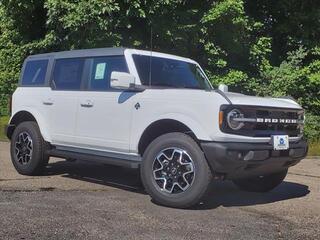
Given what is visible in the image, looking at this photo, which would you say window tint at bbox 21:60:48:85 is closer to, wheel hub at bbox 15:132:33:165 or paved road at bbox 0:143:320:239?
wheel hub at bbox 15:132:33:165

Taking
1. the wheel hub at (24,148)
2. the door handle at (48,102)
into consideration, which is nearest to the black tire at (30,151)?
the wheel hub at (24,148)

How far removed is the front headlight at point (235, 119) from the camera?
21.5ft

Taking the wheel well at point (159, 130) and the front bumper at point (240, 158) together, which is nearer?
the front bumper at point (240, 158)

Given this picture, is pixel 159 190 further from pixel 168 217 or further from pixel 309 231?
pixel 309 231

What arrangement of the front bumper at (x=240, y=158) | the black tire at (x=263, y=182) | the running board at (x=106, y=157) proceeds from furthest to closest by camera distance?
the black tire at (x=263, y=182), the running board at (x=106, y=157), the front bumper at (x=240, y=158)

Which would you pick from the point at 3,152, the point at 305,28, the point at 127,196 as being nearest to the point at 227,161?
the point at 127,196

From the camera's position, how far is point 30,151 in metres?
8.73

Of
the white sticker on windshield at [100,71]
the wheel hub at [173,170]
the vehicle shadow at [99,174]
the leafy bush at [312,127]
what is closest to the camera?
the wheel hub at [173,170]

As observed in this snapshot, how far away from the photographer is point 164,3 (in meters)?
14.1

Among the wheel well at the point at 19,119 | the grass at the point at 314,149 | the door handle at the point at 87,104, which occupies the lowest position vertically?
the grass at the point at 314,149

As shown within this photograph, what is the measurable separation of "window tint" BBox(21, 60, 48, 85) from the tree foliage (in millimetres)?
5040

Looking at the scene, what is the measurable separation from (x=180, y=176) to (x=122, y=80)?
4.41ft

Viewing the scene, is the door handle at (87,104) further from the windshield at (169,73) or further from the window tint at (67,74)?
the windshield at (169,73)

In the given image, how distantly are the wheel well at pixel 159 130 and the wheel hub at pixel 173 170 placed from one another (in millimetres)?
283
